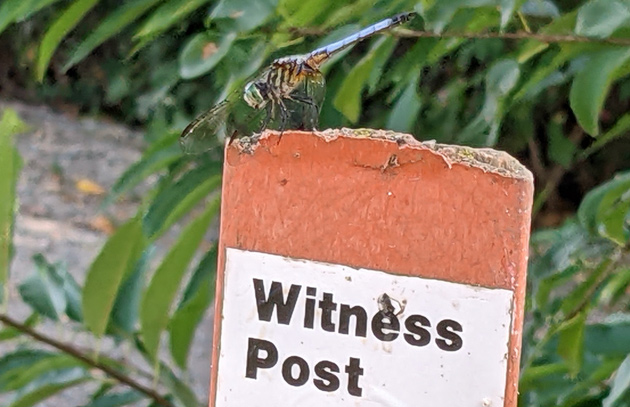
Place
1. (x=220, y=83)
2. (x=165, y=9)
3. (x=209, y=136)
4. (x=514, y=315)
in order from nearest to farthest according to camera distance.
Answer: (x=514, y=315) → (x=209, y=136) → (x=165, y=9) → (x=220, y=83)

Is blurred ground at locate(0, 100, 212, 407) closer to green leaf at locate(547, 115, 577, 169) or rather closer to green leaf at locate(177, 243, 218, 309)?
green leaf at locate(547, 115, 577, 169)

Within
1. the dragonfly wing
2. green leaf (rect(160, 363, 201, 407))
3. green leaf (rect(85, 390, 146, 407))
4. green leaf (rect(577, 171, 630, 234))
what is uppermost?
the dragonfly wing

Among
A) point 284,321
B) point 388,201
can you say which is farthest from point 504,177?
point 284,321

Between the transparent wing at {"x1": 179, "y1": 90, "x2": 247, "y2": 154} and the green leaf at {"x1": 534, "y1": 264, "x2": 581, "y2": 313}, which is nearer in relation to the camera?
the transparent wing at {"x1": 179, "y1": 90, "x2": 247, "y2": 154}

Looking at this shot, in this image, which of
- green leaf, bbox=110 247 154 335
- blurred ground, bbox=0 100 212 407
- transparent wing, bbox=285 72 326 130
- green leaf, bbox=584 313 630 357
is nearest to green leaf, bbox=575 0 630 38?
transparent wing, bbox=285 72 326 130

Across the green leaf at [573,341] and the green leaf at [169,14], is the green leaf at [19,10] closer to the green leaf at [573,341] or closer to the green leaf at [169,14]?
the green leaf at [169,14]

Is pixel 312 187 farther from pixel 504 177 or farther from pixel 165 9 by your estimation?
pixel 165 9
